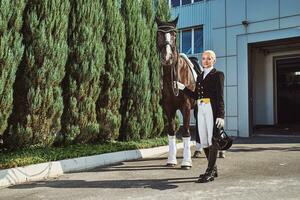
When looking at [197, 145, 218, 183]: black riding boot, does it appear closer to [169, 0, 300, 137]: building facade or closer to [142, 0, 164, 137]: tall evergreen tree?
[142, 0, 164, 137]: tall evergreen tree

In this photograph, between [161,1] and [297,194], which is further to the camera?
[161,1]

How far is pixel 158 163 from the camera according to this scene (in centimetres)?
863

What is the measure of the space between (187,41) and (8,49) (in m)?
13.7

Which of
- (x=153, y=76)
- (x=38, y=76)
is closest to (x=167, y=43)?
(x=38, y=76)

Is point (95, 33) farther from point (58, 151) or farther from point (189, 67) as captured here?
point (58, 151)

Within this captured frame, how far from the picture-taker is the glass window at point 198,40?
1922 cm

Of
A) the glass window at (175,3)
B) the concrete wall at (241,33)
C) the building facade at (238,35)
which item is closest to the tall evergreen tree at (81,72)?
the building facade at (238,35)

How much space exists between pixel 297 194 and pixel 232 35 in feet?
39.8

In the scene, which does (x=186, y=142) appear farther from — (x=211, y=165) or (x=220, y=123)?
(x=220, y=123)

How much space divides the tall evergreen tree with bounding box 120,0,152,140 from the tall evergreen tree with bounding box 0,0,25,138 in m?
3.79

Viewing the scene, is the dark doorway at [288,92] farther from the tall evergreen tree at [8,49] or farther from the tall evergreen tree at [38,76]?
the tall evergreen tree at [8,49]

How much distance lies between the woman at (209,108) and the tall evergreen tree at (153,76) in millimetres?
4845

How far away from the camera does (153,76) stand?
11.5m

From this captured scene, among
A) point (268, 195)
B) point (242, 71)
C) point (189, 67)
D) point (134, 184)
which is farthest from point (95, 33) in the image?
point (242, 71)
